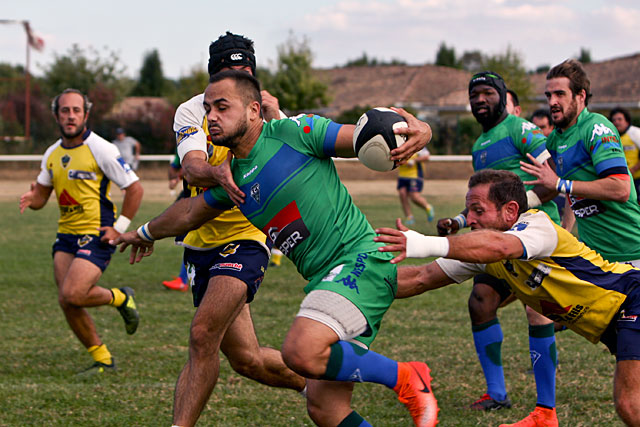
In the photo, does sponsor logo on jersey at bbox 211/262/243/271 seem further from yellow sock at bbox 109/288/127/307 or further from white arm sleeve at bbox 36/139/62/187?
white arm sleeve at bbox 36/139/62/187

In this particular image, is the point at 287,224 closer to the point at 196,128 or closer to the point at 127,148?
the point at 196,128

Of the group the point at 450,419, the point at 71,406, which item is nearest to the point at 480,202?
the point at 450,419

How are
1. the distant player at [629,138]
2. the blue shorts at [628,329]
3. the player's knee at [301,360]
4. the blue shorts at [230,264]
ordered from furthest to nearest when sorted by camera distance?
the distant player at [629,138] < the blue shorts at [230,264] < the blue shorts at [628,329] < the player's knee at [301,360]

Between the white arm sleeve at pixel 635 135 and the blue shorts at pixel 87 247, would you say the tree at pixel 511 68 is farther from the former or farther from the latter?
the blue shorts at pixel 87 247

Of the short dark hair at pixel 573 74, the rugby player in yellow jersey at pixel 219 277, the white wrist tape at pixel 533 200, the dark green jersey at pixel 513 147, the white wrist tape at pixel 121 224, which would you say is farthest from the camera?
the white wrist tape at pixel 121 224

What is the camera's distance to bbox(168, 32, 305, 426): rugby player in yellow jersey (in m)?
4.67

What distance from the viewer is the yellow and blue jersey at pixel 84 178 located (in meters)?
7.03

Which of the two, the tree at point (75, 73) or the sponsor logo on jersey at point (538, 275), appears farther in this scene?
the tree at point (75, 73)

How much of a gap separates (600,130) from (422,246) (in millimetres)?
2496

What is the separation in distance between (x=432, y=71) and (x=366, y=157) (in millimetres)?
67088

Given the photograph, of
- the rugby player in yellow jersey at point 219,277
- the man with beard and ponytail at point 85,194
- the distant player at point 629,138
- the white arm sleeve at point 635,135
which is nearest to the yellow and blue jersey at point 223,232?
the rugby player in yellow jersey at point 219,277

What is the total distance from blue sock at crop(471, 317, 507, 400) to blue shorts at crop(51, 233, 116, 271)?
133 inches

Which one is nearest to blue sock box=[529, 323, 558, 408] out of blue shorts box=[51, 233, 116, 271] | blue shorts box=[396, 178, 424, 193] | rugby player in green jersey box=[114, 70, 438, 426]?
rugby player in green jersey box=[114, 70, 438, 426]

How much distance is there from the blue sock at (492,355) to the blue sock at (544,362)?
0.29 meters
